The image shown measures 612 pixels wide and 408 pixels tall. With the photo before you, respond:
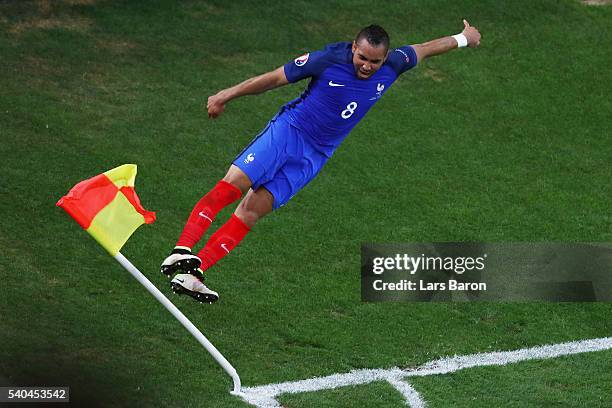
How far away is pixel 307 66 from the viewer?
1123 cm

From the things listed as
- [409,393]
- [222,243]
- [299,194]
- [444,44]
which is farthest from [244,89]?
[299,194]

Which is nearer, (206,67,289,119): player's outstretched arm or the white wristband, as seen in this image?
(206,67,289,119): player's outstretched arm

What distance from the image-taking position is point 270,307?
43.8ft

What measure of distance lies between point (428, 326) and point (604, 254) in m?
2.71

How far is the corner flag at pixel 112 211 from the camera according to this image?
426 inches

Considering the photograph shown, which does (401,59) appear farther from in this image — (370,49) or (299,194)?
(299,194)

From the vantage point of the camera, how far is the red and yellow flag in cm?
1081

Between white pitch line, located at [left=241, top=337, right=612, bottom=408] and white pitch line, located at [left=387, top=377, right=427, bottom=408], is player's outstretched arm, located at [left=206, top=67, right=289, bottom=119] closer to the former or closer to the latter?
white pitch line, located at [left=241, top=337, right=612, bottom=408]

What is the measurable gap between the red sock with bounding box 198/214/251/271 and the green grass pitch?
1237mm

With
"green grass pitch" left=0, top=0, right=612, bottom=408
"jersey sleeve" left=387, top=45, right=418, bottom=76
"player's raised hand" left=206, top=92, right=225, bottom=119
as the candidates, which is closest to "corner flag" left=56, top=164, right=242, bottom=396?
"player's raised hand" left=206, top=92, right=225, bottom=119

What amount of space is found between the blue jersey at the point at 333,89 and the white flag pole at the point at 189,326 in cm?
184

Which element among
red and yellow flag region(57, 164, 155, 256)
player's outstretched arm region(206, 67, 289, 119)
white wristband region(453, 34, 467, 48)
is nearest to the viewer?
red and yellow flag region(57, 164, 155, 256)

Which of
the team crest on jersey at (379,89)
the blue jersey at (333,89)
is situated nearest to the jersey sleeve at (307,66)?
the blue jersey at (333,89)

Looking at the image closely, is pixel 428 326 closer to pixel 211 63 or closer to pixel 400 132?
pixel 400 132
